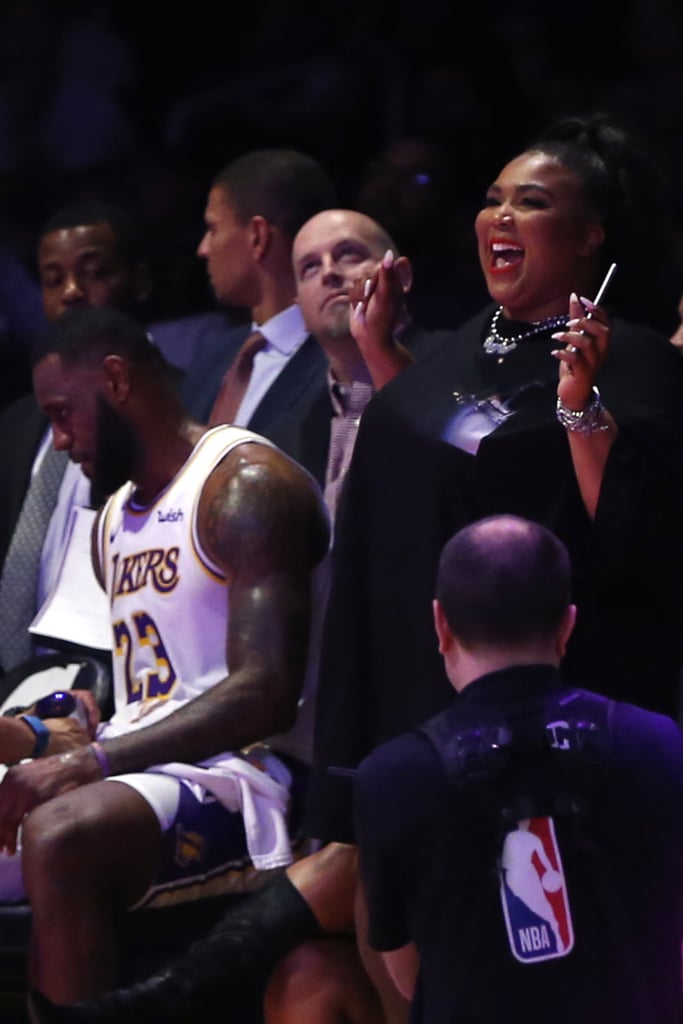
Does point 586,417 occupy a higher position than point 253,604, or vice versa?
point 586,417

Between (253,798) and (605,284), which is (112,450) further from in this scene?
(605,284)

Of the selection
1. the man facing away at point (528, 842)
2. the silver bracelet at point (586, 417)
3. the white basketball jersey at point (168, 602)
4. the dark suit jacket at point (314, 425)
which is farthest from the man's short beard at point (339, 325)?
the man facing away at point (528, 842)

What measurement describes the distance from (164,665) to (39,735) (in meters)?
0.26

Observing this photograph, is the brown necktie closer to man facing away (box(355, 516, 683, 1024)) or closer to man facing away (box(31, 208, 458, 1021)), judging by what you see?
man facing away (box(31, 208, 458, 1021))

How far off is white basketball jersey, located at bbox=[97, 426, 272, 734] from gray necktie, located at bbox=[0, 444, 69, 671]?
532 mm

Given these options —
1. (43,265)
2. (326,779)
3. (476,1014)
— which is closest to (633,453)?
(326,779)

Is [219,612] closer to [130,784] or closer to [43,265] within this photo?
[130,784]

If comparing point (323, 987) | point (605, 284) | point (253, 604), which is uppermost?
point (605, 284)

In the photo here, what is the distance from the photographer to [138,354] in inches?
167

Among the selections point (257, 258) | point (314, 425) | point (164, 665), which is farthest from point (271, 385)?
point (164, 665)

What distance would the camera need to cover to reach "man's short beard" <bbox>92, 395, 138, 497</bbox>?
4.17m

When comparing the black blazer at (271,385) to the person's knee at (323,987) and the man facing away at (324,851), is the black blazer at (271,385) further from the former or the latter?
the person's knee at (323,987)

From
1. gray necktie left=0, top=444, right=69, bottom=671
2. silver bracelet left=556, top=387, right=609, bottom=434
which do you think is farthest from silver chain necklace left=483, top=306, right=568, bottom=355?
gray necktie left=0, top=444, right=69, bottom=671

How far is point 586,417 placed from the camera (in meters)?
3.13
